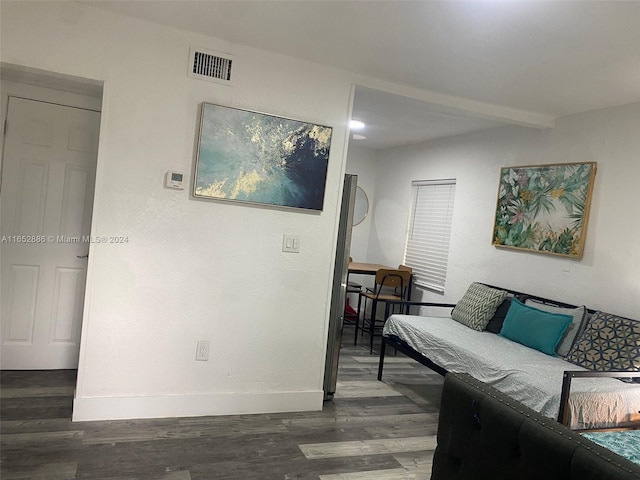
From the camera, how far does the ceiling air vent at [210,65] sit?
288 centimetres

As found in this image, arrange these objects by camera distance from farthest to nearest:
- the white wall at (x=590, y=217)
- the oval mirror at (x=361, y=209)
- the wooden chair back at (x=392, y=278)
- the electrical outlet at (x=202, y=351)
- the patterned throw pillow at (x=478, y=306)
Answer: the oval mirror at (x=361, y=209) < the wooden chair back at (x=392, y=278) < the patterned throw pillow at (x=478, y=306) < the white wall at (x=590, y=217) < the electrical outlet at (x=202, y=351)

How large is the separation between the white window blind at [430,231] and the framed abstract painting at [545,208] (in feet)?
2.91

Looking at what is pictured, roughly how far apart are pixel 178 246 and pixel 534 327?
2698 mm

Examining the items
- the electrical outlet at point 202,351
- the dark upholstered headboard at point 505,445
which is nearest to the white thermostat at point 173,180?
the electrical outlet at point 202,351

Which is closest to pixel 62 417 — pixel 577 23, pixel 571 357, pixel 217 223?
pixel 217 223

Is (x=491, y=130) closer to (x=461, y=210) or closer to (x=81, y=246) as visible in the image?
(x=461, y=210)

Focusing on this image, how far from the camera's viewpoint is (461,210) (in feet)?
16.5

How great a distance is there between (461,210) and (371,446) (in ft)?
9.71

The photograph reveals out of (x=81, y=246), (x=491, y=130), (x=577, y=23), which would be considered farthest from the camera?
(x=491, y=130)

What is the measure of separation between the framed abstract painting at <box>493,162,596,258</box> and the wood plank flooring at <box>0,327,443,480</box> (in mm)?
1730

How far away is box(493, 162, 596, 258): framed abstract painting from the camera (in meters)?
3.65

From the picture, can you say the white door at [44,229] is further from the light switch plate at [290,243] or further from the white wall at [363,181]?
the white wall at [363,181]

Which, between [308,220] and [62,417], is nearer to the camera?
[62,417]

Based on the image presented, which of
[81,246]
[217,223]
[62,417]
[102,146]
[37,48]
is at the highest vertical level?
[37,48]
